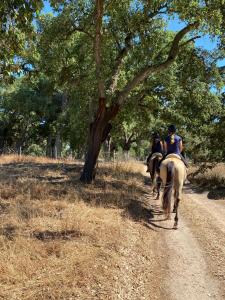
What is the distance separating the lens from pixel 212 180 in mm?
21984

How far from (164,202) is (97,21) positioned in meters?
7.49

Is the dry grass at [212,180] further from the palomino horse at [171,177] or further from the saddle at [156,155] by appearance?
the palomino horse at [171,177]

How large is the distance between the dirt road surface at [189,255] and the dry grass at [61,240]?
0.80 metres

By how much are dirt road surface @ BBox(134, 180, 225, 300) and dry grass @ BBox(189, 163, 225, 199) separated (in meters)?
4.79

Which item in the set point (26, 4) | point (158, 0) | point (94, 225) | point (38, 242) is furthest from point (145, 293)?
point (158, 0)

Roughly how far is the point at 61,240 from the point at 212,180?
608 inches

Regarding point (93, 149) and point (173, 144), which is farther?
point (93, 149)

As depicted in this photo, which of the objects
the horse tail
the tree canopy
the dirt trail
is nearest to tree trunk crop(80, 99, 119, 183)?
the tree canopy

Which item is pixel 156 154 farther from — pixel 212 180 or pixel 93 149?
pixel 212 180

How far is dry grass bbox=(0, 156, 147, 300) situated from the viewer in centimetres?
628

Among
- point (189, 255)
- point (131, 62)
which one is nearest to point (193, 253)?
point (189, 255)

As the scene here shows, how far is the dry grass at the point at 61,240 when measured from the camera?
6.28 meters

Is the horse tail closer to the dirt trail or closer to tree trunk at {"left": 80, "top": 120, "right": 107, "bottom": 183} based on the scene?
the dirt trail

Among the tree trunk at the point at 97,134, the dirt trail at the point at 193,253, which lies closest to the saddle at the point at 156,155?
the tree trunk at the point at 97,134
